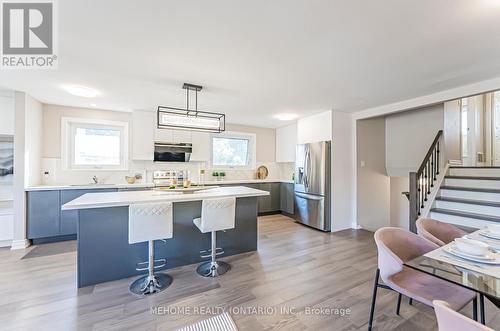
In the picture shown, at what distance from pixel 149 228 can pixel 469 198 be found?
4679mm

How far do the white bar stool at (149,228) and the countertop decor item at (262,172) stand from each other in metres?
3.88

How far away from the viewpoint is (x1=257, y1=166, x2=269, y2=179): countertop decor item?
6.01m

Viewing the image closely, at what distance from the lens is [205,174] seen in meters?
5.38

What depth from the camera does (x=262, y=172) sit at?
19.9ft

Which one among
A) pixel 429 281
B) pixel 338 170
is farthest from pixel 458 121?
pixel 429 281

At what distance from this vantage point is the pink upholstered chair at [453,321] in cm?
73

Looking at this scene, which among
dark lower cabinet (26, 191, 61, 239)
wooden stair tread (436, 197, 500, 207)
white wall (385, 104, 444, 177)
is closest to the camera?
wooden stair tread (436, 197, 500, 207)

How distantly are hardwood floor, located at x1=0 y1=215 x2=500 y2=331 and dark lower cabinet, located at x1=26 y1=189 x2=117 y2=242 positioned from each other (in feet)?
1.54

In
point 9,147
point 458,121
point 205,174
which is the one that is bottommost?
point 205,174

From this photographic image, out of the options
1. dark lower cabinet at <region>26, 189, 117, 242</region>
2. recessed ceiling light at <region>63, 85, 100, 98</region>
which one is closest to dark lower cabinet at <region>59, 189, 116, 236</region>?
dark lower cabinet at <region>26, 189, 117, 242</region>

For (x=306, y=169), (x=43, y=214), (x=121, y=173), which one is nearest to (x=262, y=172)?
(x=306, y=169)

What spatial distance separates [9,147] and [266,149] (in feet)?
17.2

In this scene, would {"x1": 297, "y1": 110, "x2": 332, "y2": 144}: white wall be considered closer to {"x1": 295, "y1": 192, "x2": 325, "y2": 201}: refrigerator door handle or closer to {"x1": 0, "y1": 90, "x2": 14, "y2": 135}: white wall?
{"x1": 295, "y1": 192, "x2": 325, "y2": 201}: refrigerator door handle

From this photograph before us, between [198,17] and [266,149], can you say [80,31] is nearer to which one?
[198,17]
